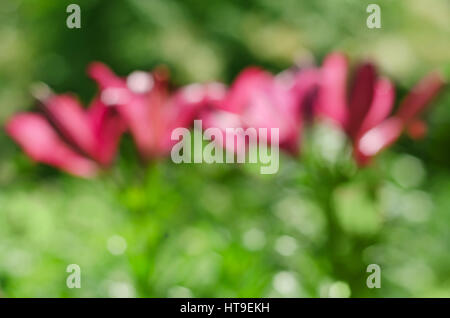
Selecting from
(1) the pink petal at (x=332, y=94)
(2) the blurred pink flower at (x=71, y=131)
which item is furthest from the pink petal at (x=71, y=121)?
(1) the pink petal at (x=332, y=94)

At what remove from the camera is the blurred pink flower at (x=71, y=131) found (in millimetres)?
587

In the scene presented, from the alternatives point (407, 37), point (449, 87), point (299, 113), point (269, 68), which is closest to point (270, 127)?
point (299, 113)

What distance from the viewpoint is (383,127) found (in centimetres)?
63

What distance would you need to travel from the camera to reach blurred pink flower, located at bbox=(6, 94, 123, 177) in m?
0.59

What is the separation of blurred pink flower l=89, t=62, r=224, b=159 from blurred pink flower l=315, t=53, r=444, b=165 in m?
A: 0.09

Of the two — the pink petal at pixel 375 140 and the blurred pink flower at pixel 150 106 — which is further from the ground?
the blurred pink flower at pixel 150 106

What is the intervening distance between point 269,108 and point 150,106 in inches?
3.6

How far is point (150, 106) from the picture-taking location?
59cm

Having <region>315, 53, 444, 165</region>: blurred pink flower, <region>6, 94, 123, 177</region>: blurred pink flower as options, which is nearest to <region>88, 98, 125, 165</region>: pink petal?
<region>6, 94, 123, 177</region>: blurred pink flower

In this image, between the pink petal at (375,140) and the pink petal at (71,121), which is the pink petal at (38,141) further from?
the pink petal at (375,140)

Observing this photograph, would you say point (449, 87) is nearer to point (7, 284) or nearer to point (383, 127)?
point (383, 127)

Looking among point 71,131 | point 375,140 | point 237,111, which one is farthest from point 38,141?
point 375,140

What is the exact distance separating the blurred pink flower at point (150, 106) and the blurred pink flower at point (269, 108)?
0.05ft

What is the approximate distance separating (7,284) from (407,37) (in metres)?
1.42
